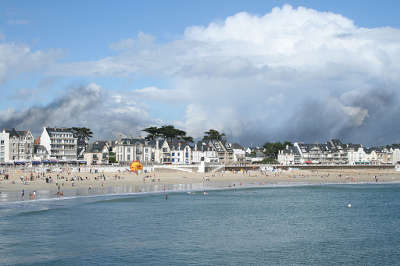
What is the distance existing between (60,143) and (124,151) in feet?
52.6

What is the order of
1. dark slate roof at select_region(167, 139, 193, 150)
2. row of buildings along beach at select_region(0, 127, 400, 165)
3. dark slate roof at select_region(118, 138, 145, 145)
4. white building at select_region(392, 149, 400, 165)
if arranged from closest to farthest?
row of buildings along beach at select_region(0, 127, 400, 165)
dark slate roof at select_region(118, 138, 145, 145)
dark slate roof at select_region(167, 139, 193, 150)
white building at select_region(392, 149, 400, 165)

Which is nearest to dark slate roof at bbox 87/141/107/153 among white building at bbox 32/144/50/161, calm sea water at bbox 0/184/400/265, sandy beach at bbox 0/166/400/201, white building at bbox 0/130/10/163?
white building at bbox 32/144/50/161

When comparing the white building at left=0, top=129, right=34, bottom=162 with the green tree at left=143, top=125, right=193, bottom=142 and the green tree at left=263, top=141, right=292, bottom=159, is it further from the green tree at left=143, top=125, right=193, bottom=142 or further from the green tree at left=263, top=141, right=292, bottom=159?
the green tree at left=263, top=141, right=292, bottom=159

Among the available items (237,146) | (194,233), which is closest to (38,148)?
(237,146)

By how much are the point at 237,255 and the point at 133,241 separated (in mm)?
6654

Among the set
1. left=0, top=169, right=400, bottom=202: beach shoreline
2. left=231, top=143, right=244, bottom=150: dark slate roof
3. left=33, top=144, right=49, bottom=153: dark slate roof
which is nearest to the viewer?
left=0, top=169, right=400, bottom=202: beach shoreline

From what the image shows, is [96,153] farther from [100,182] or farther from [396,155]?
[396,155]

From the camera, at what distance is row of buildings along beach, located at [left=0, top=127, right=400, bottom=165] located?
4417 inches

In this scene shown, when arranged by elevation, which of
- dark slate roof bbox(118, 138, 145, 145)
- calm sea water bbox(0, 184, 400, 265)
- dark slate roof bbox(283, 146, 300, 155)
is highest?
dark slate roof bbox(118, 138, 145, 145)

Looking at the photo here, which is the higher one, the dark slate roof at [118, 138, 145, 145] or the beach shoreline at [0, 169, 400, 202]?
the dark slate roof at [118, 138, 145, 145]

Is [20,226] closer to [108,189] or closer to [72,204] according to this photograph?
[72,204]

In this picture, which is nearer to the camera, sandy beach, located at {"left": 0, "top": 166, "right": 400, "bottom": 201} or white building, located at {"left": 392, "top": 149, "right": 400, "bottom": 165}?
sandy beach, located at {"left": 0, "top": 166, "right": 400, "bottom": 201}

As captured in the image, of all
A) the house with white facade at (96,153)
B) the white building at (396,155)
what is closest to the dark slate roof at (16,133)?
the house with white facade at (96,153)

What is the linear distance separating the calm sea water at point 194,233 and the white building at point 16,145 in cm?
6985
